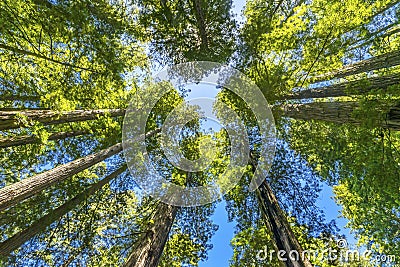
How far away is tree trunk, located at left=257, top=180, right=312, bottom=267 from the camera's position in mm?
3935

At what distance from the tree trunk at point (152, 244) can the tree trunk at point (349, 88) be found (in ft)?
12.8

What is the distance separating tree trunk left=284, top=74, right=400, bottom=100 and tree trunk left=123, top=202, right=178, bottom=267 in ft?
12.8

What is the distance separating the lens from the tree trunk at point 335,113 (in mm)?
2910

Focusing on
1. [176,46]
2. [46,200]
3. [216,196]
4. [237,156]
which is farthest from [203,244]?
[176,46]

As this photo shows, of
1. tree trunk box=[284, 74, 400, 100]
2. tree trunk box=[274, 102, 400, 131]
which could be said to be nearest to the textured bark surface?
tree trunk box=[274, 102, 400, 131]

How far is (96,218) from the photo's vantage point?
606cm

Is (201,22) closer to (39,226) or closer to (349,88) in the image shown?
(349,88)

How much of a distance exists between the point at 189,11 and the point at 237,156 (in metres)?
4.42

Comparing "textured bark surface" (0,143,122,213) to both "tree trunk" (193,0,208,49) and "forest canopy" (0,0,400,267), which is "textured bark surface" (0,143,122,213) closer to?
"forest canopy" (0,0,400,267)

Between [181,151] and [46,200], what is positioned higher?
[181,151]

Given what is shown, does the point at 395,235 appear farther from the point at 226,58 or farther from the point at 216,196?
the point at 226,58

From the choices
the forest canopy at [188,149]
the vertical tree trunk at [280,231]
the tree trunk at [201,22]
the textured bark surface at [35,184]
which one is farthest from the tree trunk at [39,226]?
the tree trunk at [201,22]

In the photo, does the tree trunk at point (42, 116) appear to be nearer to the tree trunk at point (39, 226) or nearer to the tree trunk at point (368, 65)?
the tree trunk at point (39, 226)

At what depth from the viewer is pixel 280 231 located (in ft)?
14.9
